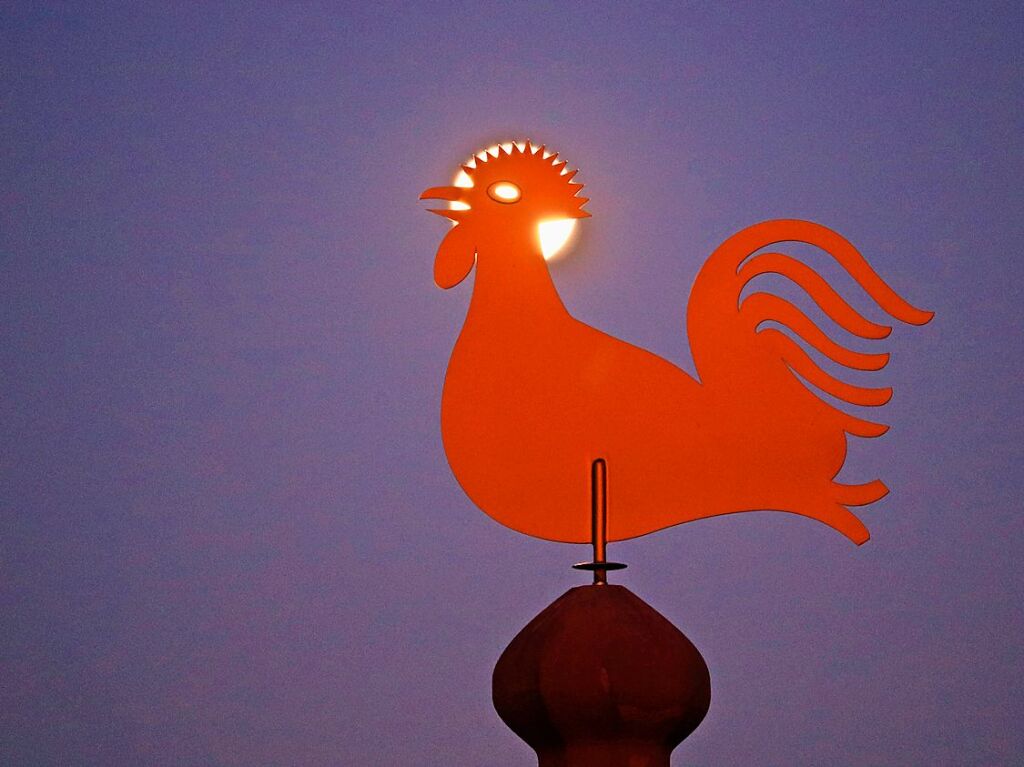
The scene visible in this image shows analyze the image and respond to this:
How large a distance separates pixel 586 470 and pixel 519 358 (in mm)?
201

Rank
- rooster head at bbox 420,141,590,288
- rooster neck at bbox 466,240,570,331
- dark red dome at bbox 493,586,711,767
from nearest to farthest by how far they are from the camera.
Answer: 1. dark red dome at bbox 493,586,711,767
2. rooster neck at bbox 466,240,570,331
3. rooster head at bbox 420,141,590,288

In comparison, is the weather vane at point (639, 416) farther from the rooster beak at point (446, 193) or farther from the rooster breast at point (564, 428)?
the rooster beak at point (446, 193)

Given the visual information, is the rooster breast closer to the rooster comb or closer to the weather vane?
the weather vane

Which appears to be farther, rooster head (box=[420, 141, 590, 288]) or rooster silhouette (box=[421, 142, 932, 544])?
rooster head (box=[420, 141, 590, 288])

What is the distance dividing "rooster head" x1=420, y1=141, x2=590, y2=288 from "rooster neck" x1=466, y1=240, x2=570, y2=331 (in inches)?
1.8

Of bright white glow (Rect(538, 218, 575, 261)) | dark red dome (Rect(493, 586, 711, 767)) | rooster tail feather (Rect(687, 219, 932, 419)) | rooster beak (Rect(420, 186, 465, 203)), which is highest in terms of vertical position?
rooster beak (Rect(420, 186, 465, 203))

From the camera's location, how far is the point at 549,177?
1827mm

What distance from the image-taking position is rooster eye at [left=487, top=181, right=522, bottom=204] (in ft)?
5.96

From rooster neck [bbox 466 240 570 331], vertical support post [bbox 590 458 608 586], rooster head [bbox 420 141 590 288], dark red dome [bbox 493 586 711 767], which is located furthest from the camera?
rooster head [bbox 420 141 590 288]

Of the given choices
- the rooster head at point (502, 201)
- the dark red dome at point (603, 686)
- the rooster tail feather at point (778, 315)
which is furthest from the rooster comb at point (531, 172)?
the dark red dome at point (603, 686)

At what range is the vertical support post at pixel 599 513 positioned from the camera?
4.94 ft

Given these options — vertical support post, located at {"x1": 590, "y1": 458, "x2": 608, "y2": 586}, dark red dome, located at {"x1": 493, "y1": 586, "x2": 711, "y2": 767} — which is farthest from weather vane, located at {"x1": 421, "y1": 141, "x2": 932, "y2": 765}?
dark red dome, located at {"x1": 493, "y1": 586, "x2": 711, "y2": 767}

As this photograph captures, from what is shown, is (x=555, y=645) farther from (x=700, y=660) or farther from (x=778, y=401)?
(x=778, y=401)

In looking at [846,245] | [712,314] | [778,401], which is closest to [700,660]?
[778,401]
